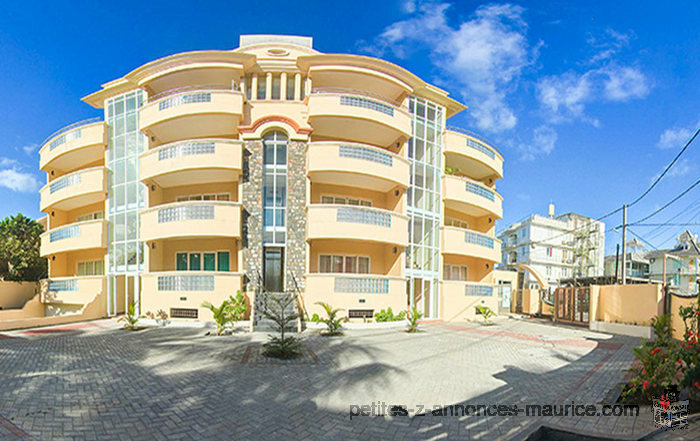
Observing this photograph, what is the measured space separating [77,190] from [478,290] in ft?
91.7

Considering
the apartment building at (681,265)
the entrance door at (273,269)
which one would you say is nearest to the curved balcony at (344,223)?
the entrance door at (273,269)

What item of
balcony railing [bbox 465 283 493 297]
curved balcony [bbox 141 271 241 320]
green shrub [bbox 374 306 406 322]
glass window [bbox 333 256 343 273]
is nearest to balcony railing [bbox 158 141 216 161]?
curved balcony [bbox 141 271 241 320]

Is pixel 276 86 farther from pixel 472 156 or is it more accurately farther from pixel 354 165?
pixel 472 156

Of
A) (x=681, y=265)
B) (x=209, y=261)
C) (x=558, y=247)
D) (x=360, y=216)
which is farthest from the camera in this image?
(x=558, y=247)

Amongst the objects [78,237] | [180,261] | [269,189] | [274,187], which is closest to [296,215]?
[274,187]

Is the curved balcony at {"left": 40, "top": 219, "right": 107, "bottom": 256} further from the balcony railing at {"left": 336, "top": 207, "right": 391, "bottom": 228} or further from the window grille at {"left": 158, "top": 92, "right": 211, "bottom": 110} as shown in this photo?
the balcony railing at {"left": 336, "top": 207, "right": 391, "bottom": 228}

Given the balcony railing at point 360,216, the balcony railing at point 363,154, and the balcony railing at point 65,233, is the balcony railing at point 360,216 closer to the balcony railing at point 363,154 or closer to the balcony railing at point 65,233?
the balcony railing at point 363,154

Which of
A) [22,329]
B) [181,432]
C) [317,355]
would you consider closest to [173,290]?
[22,329]

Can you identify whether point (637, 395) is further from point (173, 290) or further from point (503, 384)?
point (173, 290)

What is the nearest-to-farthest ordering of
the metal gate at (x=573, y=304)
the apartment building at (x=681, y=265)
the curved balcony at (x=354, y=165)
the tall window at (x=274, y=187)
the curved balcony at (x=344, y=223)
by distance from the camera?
the curved balcony at (x=344, y=223)
the curved balcony at (x=354, y=165)
the tall window at (x=274, y=187)
the metal gate at (x=573, y=304)
the apartment building at (x=681, y=265)

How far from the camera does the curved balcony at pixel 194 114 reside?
19016mm

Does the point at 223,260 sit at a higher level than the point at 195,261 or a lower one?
higher

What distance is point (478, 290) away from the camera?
22844 millimetres

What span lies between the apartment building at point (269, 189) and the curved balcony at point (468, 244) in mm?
92
